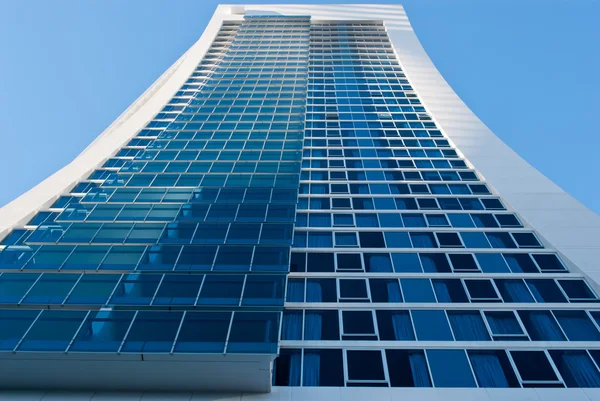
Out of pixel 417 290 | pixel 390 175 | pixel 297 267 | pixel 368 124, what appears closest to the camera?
pixel 417 290

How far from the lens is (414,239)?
76.8 feet

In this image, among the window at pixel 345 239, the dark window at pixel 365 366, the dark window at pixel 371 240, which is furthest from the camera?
the window at pixel 345 239

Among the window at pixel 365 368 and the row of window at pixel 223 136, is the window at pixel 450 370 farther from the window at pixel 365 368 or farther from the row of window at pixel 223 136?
the row of window at pixel 223 136

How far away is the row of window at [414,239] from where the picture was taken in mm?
23000

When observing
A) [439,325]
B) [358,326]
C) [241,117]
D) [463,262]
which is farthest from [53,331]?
[241,117]

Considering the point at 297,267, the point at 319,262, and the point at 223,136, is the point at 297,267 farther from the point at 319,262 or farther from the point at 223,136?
the point at 223,136

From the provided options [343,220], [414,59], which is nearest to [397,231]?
[343,220]

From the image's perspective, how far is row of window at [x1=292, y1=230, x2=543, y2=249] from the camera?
2300 cm

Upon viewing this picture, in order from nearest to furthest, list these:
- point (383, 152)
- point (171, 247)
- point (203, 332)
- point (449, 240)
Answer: point (203, 332)
point (171, 247)
point (449, 240)
point (383, 152)

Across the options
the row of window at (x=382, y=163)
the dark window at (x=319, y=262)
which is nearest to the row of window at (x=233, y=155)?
the row of window at (x=382, y=163)

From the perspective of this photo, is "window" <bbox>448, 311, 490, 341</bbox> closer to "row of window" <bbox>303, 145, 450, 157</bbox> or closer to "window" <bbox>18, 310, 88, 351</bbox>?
"window" <bbox>18, 310, 88, 351</bbox>

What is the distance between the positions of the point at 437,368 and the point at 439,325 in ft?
7.15

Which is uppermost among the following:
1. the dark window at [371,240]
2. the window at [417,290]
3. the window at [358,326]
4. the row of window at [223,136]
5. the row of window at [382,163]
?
the row of window at [223,136]

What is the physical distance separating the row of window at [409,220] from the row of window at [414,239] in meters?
0.90
